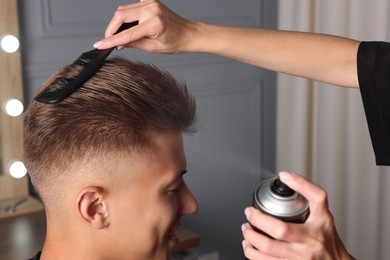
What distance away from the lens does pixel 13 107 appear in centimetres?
187

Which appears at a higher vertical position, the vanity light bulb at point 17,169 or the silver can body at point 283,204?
the silver can body at point 283,204

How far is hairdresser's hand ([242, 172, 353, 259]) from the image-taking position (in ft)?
2.78

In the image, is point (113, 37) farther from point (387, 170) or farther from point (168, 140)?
point (387, 170)

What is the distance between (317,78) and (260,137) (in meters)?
1.30

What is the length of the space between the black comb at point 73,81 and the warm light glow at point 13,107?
89 centimetres

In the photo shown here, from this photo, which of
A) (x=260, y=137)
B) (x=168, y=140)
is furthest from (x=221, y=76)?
(x=168, y=140)

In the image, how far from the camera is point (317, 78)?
1.36 metres

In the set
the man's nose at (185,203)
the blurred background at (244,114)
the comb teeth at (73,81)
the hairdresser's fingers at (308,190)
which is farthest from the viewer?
the blurred background at (244,114)

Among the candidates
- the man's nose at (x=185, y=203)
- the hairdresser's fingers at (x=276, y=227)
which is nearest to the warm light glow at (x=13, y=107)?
the man's nose at (x=185, y=203)

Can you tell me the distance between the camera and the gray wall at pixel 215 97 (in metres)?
2.01

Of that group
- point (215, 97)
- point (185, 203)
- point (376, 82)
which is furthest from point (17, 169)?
point (376, 82)

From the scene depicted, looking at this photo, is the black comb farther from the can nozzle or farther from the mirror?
the mirror

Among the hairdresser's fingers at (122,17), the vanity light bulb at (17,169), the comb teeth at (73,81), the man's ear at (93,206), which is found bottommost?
the vanity light bulb at (17,169)

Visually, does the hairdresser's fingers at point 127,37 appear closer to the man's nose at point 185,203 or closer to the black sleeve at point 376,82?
the man's nose at point 185,203
